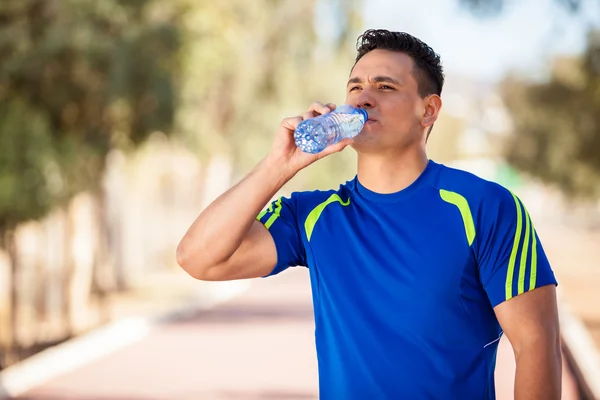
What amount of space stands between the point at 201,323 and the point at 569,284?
16.2m

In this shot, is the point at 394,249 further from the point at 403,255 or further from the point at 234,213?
the point at 234,213

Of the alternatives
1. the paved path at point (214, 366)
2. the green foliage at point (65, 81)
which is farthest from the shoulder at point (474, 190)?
the green foliage at point (65, 81)

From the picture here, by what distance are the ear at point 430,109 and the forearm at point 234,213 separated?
0.42 meters

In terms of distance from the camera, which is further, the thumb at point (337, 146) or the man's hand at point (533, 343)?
the thumb at point (337, 146)

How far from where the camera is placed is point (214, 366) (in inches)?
568

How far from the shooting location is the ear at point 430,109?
3.07 metres

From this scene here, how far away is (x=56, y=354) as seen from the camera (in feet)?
49.4

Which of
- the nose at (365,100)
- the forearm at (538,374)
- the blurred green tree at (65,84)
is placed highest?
the blurred green tree at (65,84)

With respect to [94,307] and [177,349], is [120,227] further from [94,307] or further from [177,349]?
[177,349]

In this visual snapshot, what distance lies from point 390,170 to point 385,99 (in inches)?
7.7

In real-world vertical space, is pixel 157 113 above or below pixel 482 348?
above

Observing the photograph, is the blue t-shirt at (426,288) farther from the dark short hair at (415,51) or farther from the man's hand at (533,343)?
the dark short hair at (415,51)

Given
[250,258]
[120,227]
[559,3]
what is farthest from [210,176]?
[250,258]

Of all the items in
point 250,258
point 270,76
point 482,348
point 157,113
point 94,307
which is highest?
point 270,76
